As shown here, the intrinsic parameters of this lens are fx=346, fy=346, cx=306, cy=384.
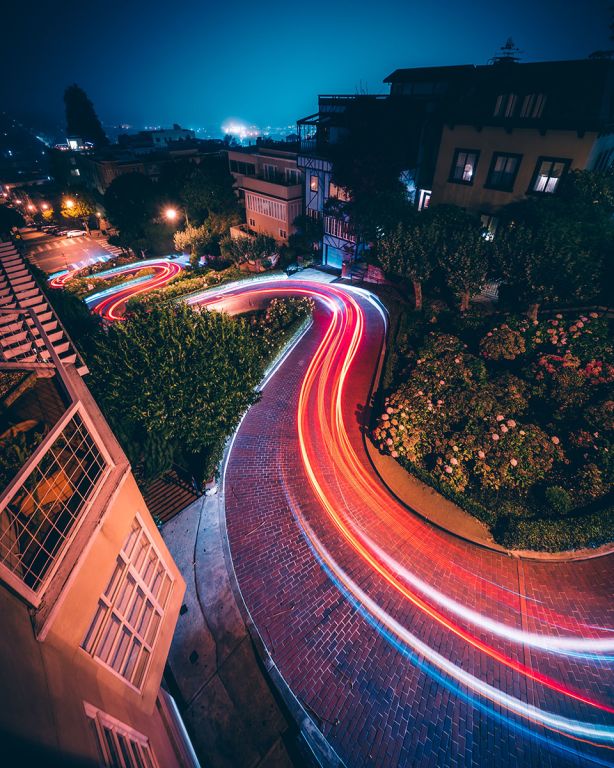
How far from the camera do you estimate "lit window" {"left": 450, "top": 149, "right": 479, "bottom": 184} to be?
22873 millimetres

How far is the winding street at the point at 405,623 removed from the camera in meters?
8.66

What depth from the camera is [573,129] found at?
18.3 metres

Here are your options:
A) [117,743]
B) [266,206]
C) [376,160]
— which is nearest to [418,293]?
[376,160]

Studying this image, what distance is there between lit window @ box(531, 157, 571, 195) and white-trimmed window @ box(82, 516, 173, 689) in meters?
26.2

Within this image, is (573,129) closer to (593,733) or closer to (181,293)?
(593,733)

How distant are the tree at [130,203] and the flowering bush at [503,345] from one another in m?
42.3

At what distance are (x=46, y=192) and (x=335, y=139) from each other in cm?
6563

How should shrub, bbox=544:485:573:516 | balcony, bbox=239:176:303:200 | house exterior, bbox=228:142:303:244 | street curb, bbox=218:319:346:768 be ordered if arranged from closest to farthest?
street curb, bbox=218:319:346:768 → shrub, bbox=544:485:573:516 → balcony, bbox=239:176:303:200 → house exterior, bbox=228:142:303:244

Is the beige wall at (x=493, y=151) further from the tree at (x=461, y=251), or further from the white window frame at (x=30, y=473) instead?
the white window frame at (x=30, y=473)

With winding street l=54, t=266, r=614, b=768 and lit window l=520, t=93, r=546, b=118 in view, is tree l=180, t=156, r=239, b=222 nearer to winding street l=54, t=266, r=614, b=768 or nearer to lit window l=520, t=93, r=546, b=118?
lit window l=520, t=93, r=546, b=118

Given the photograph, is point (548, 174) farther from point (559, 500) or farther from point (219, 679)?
point (219, 679)

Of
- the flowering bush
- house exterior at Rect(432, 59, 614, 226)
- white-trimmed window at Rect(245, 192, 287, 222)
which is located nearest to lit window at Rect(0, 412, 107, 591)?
the flowering bush

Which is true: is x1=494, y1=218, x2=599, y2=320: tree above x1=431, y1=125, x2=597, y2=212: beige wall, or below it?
below

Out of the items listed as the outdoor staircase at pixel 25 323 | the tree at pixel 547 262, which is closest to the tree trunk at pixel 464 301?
the tree at pixel 547 262
